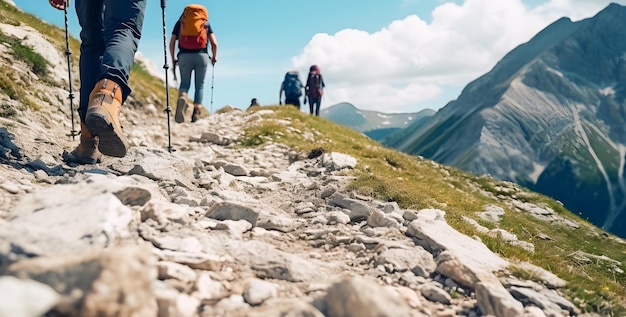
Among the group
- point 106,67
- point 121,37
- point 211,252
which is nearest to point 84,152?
point 106,67

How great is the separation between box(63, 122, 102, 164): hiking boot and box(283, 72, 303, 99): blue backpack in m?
20.8

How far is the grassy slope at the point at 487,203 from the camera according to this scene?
5714 millimetres

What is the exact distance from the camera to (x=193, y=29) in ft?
48.1

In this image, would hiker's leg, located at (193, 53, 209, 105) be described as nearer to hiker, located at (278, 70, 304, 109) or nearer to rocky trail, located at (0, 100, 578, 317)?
rocky trail, located at (0, 100, 578, 317)

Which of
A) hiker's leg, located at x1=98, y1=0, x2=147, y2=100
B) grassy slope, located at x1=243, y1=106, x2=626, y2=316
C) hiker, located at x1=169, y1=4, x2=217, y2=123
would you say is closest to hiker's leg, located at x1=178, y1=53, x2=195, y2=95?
hiker, located at x1=169, y1=4, x2=217, y2=123

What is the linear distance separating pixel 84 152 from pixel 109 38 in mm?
1924

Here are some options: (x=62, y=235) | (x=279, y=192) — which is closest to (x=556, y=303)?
(x=62, y=235)

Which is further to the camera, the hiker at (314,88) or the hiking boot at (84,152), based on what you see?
the hiker at (314,88)

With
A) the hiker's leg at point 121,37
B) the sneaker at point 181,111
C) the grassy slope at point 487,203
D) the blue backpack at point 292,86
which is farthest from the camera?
the blue backpack at point 292,86

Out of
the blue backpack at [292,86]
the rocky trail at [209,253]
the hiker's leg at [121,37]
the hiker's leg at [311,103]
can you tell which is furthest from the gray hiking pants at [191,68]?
the hiker's leg at [311,103]

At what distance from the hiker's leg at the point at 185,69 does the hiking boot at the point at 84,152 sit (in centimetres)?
802

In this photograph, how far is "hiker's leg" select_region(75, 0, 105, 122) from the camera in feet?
20.9

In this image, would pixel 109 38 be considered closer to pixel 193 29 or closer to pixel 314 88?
pixel 193 29

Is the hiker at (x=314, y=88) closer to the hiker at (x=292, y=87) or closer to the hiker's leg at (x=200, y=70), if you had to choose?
the hiker at (x=292, y=87)
